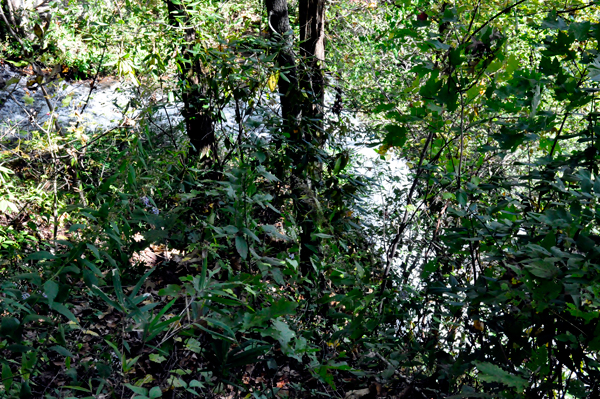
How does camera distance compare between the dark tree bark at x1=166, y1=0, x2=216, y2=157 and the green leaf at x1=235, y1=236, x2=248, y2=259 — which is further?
the dark tree bark at x1=166, y1=0, x2=216, y2=157

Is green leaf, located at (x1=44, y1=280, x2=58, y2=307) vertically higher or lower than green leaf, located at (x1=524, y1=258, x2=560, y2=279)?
lower

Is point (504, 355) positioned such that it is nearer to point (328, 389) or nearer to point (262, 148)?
point (328, 389)

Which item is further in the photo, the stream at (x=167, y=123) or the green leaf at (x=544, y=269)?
the stream at (x=167, y=123)

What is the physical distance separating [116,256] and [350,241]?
140 centimetres

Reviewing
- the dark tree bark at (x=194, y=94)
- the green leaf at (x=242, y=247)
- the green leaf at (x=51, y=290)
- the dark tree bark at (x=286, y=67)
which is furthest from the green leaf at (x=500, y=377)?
the dark tree bark at (x=194, y=94)

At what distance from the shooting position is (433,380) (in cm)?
172

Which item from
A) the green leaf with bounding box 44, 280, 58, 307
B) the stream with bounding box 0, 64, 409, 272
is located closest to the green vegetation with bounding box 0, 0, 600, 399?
the green leaf with bounding box 44, 280, 58, 307

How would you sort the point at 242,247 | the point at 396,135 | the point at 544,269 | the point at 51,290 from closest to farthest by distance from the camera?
the point at 51,290
the point at 544,269
the point at 242,247
the point at 396,135

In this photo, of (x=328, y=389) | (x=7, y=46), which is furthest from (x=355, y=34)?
(x=328, y=389)

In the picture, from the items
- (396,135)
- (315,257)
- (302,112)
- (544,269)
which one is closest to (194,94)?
(302,112)

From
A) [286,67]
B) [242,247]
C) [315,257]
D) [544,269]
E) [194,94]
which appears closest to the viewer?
[544,269]

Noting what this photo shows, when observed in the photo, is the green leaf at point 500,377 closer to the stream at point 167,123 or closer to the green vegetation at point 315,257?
the green vegetation at point 315,257

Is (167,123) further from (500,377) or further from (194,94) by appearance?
(500,377)

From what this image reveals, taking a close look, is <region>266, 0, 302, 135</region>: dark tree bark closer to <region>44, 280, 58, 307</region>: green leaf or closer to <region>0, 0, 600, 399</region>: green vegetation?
<region>0, 0, 600, 399</region>: green vegetation
